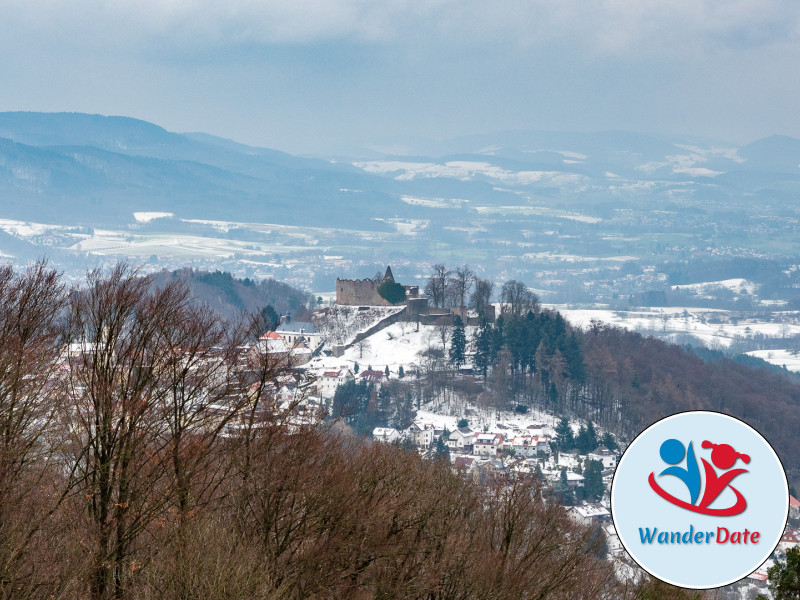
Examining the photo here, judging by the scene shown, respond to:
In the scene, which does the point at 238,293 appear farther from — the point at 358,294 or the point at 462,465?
the point at 462,465

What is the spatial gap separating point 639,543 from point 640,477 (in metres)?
0.84

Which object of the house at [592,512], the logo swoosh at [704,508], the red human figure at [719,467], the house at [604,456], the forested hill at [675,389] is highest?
the red human figure at [719,467]

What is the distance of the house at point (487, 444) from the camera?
9888 centimetres

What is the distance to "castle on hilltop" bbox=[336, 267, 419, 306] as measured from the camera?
125500 millimetres

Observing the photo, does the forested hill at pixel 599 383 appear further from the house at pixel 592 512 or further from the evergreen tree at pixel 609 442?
the house at pixel 592 512

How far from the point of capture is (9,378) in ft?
59.4

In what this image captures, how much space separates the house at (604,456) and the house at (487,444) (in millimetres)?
8214

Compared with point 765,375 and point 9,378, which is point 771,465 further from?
point 765,375

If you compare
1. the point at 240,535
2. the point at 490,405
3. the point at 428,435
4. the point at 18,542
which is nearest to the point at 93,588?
the point at 18,542

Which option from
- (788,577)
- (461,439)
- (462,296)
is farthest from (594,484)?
(788,577)

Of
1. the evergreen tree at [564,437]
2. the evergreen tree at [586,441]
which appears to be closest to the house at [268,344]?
the evergreen tree at [564,437]

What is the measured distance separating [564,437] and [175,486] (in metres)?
90.4

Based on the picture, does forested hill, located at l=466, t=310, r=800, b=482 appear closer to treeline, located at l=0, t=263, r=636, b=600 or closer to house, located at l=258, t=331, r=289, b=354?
house, located at l=258, t=331, r=289, b=354

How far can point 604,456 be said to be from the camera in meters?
105
